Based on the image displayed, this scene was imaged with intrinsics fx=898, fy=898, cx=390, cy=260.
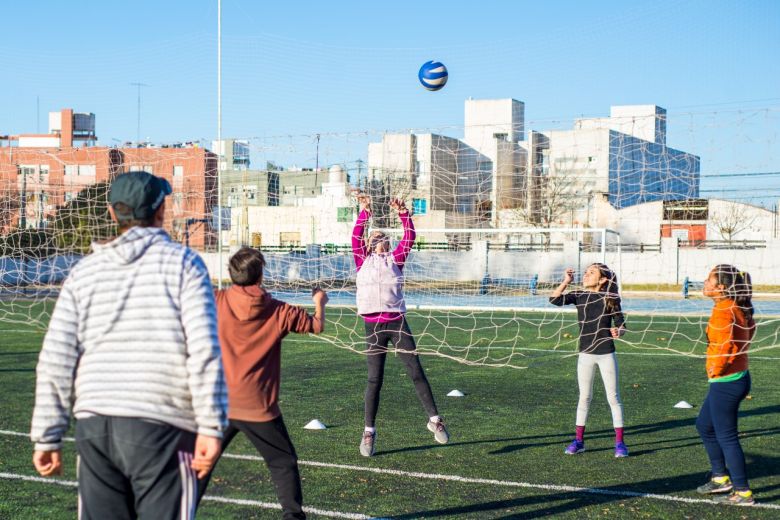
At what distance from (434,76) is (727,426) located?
30.2ft

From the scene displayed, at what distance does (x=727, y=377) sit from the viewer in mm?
6301

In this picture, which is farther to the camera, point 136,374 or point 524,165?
point 524,165

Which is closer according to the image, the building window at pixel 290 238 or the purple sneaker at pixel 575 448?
the purple sneaker at pixel 575 448

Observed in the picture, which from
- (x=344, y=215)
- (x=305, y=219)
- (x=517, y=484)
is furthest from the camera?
(x=305, y=219)

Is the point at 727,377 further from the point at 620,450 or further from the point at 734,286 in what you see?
the point at 620,450

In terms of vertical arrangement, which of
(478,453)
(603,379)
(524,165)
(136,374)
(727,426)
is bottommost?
(478,453)

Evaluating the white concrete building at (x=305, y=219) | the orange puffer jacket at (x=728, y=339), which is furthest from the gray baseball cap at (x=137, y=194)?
the white concrete building at (x=305, y=219)

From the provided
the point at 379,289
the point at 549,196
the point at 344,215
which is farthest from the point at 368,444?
the point at 549,196

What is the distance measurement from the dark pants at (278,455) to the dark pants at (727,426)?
10.0ft

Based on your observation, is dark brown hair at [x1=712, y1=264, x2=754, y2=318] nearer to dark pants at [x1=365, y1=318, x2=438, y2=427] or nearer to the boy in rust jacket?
dark pants at [x1=365, y1=318, x2=438, y2=427]

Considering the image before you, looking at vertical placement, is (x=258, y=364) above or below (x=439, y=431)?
above

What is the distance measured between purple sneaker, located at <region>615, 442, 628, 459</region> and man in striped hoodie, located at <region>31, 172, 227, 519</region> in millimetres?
5132

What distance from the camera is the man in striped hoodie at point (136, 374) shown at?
3164mm

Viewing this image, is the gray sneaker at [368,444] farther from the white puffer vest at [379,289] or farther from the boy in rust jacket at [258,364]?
the boy in rust jacket at [258,364]
